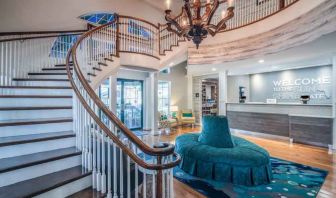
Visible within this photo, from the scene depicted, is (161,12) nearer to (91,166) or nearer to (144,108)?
(144,108)

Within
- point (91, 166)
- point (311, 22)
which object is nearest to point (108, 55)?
point (91, 166)

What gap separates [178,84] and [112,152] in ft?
24.1

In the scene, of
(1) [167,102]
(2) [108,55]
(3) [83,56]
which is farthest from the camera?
(1) [167,102]

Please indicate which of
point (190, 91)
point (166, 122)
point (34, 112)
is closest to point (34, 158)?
point (34, 112)

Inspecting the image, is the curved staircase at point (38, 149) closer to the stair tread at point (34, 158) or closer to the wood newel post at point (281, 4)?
the stair tread at point (34, 158)

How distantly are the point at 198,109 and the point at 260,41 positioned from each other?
193 inches

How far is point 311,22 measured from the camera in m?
3.46

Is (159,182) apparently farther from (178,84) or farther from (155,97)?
(178,84)

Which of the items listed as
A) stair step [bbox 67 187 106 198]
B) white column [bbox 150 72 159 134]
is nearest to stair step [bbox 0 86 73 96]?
stair step [bbox 67 187 106 198]

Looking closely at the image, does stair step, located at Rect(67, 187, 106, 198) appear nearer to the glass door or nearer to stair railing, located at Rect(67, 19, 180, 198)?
stair railing, located at Rect(67, 19, 180, 198)

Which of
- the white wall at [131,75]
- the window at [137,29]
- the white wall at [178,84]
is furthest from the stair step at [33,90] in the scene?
the white wall at [178,84]

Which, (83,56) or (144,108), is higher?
(83,56)

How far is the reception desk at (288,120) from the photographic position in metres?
4.91

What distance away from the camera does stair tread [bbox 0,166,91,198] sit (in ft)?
4.70
